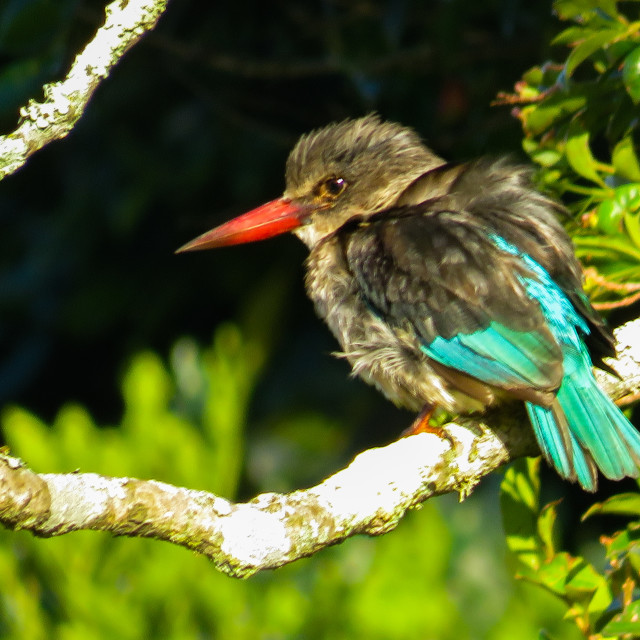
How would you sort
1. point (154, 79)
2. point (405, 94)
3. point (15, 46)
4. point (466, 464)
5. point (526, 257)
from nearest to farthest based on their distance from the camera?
point (466, 464), point (526, 257), point (15, 46), point (405, 94), point (154, 79)

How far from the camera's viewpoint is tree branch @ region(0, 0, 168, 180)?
1815mm

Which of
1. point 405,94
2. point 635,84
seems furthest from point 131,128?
point 635,84

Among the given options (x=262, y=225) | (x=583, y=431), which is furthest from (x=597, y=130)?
(x=262, y=225)

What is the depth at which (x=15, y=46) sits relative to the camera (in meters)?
2.82

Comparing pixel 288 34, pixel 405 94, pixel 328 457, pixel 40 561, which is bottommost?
pixel 328 457

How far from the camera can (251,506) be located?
1.71 meters

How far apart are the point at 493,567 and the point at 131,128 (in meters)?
2.06

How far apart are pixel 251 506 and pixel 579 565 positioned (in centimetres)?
67

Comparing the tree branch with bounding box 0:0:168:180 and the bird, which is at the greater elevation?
the tree branch with bounding box 0:0:168:180

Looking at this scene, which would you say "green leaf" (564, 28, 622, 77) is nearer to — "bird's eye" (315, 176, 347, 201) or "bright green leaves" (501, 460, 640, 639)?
"bright green leaves" (501, 460, 640, 639)

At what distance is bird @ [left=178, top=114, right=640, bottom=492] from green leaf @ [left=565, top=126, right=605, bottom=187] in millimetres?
215


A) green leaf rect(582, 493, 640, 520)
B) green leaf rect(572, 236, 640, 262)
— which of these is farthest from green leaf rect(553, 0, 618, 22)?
green leaf rect(582, 493, 640, 520)

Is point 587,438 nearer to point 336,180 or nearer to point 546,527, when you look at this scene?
point 546,527

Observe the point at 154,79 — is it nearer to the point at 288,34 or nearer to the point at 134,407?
the point at 288,34
